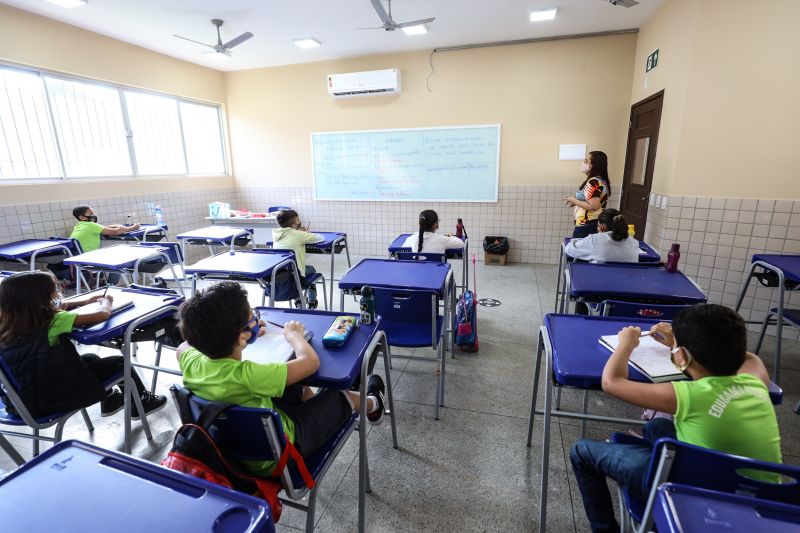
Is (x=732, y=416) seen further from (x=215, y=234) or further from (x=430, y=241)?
(x=215, y=234)

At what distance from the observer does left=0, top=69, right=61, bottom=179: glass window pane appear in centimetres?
382

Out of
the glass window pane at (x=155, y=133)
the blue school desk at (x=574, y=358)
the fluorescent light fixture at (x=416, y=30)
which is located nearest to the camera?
the blue school desk at (x=574, y=358)

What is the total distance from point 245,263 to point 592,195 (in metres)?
3.20

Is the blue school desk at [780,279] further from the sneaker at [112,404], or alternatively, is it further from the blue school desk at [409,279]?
the sneaker at [112,404]

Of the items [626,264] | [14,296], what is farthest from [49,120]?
[626,264]

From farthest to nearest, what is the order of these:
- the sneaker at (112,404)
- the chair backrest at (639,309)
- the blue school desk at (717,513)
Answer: the sneaker at (112,404)
the chair backrest at (639,309)
the blue school desk at (717,513)

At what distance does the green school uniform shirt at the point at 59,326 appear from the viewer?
1.57m

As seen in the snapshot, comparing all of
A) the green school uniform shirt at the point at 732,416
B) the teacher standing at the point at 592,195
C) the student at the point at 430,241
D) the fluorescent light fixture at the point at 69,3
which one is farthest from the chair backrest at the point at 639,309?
the fluorescent light fixture at the point at 69,3

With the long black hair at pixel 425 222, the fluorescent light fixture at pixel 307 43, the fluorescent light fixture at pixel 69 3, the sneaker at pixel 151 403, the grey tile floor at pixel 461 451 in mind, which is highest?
the fluorescent light fixture at pixel 307 43

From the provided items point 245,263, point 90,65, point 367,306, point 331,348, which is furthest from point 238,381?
point 90,65

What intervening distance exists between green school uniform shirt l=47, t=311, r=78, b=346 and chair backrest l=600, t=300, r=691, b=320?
238 centimetres

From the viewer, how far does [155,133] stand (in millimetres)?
5391

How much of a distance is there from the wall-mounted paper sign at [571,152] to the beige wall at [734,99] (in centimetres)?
162

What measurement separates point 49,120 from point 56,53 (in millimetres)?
695
